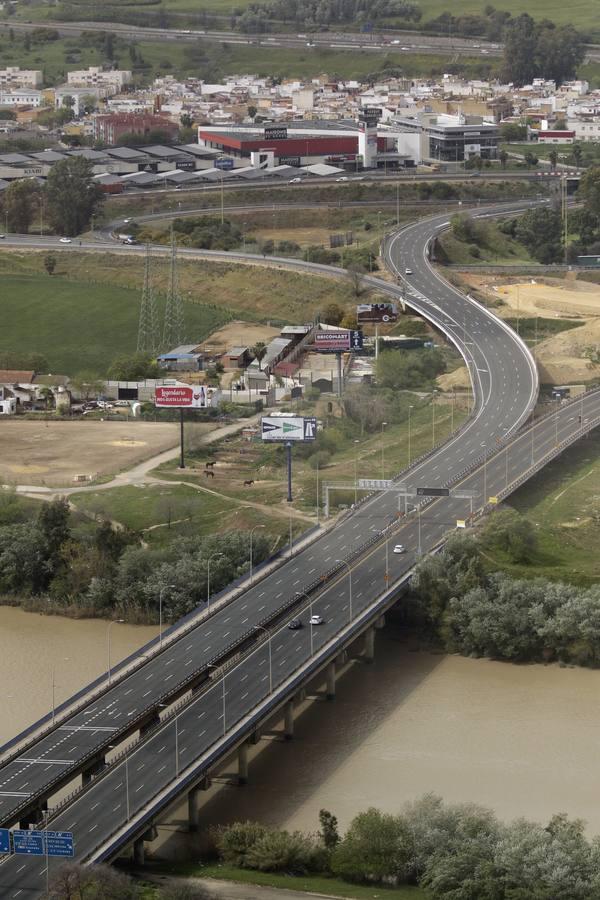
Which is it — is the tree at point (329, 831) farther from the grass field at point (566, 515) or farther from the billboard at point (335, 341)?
the billboard at point (335, 341)

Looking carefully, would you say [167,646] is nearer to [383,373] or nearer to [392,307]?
[383,373]

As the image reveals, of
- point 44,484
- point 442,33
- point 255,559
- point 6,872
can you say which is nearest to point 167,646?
point 255,559

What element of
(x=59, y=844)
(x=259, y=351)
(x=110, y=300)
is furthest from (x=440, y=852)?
(x=110, y=300)

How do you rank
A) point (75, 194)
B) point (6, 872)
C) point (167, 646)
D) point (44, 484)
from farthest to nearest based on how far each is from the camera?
point (75, 194), point (44, 484), point (167, 646), point (6, 872)

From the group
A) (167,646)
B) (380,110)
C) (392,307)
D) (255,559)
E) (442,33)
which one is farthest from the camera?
(442,33)

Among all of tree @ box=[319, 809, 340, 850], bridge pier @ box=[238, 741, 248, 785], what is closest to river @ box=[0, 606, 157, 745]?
bridge pier @ box=[238, 741, 248, 785]

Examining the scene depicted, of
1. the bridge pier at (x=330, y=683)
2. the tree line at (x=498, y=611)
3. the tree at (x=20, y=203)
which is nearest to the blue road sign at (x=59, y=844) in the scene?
the bridge pier at (x=330, y=683)

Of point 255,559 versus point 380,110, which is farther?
point 380,110
